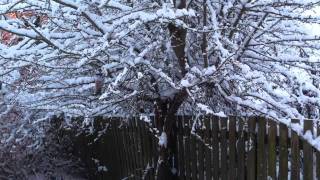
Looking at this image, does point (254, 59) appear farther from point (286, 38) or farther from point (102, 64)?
point (102, 64)

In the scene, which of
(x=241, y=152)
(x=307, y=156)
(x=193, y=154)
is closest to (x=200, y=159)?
(x=193, y=154)

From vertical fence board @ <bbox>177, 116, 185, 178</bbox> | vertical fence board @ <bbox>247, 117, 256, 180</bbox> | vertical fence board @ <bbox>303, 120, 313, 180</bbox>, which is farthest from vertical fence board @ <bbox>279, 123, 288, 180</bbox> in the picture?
vertical fence board @ <bbox>177, 116, 185, 178</bbox>

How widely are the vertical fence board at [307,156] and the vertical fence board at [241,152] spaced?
32.8 inches

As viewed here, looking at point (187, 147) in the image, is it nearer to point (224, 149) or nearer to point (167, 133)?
point (167, 133)

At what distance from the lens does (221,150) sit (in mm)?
5617

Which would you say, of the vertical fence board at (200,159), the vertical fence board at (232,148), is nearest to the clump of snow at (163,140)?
the vertical fence board at (200,159)

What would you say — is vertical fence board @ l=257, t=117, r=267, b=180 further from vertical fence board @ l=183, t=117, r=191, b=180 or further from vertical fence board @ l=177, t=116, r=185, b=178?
vertical fence board @ l=177, t=116, r=185, b=178

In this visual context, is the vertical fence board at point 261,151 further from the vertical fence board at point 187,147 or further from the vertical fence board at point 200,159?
the vertical fence board at point 187,147

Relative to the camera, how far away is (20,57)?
5.91 metres

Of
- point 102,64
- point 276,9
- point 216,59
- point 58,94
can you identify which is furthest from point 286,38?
point 58,94

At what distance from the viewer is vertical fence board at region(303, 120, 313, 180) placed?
4.47 metres

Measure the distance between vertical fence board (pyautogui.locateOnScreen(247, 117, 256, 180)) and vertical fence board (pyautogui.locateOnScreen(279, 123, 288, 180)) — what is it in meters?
0.38

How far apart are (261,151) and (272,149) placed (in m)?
0.16

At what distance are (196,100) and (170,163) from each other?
1.25m
